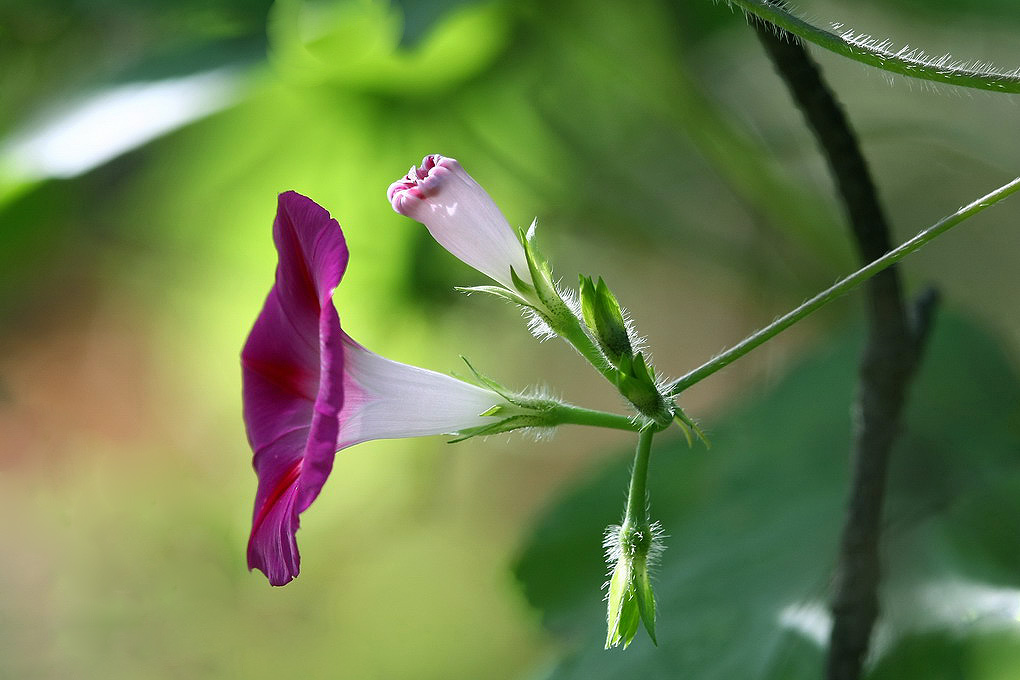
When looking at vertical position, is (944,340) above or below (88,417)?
below

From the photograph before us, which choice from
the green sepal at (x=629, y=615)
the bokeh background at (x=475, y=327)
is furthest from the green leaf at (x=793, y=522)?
the green sepal at (x=629, y=615)

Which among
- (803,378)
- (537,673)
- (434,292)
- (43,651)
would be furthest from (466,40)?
(43,651)

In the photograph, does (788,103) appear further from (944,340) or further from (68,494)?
(68,494)

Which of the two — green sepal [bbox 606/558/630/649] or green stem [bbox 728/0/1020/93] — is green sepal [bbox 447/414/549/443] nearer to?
green sepal [bbox 606/558/630/649]

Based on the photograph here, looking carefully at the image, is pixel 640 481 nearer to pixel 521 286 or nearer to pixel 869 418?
pixel 521 286

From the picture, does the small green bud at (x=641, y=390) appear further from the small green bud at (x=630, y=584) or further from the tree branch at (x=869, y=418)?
the tree branch at (x=869, y=418)

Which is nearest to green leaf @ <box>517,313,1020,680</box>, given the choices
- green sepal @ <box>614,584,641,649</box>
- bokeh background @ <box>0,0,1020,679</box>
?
bokeh background @ <box>0,0,1020,679</box>

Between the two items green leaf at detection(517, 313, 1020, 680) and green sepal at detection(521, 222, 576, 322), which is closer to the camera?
green sepal at detection(521, 222, 576, 322)
